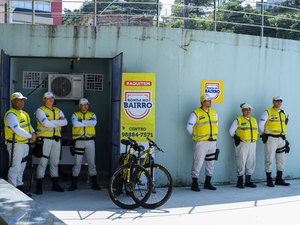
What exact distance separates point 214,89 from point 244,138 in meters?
1.17

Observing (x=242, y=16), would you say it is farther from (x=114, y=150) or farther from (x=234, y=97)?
(x=114, y=150)

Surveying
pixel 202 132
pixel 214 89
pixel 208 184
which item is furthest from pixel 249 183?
pixel 214 89

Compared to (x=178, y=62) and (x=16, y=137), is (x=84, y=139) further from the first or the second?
(x=178, y=62)

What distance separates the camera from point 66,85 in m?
9.65

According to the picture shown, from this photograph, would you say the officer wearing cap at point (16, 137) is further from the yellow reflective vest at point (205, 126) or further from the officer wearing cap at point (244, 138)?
the officer wearing cap at point (244, 138)

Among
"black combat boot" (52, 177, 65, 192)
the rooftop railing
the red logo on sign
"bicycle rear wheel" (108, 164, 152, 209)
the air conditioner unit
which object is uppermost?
the rooftop railing

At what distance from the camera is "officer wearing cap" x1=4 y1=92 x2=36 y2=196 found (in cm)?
749

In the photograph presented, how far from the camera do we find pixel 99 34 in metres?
8.80

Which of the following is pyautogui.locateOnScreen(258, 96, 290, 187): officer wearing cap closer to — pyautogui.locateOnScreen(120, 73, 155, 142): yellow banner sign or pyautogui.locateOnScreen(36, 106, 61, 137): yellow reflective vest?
pyautogui.locateOnScreen(120, 73, 155, 142): yellow banner sign

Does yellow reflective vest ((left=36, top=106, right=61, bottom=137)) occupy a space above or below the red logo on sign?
below

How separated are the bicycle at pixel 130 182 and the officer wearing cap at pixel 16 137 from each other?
162 cm

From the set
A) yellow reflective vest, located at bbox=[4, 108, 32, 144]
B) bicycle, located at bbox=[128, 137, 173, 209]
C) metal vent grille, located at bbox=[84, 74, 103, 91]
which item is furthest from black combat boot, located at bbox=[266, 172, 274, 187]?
yellow reflective vest, located at bbox=[4, 108, 32, 144]

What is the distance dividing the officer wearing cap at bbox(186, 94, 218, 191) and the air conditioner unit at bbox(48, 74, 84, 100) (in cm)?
262

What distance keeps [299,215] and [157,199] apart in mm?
2237
